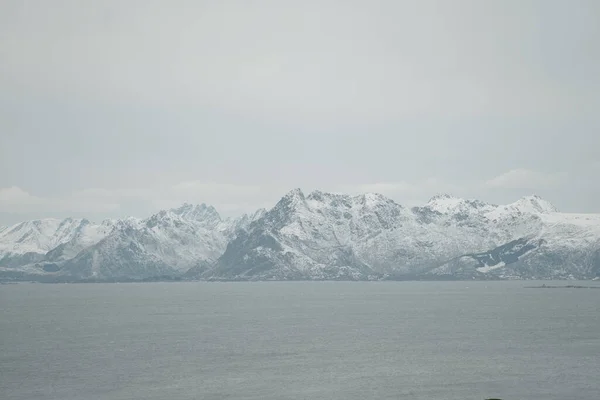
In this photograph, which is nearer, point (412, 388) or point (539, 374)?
point (412, 388)

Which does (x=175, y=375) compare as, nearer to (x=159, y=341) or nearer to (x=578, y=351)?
(x=159, y=341)

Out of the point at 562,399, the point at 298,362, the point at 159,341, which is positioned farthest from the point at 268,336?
the point at 562,399

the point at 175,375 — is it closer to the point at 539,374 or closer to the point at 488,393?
the point at 488,393

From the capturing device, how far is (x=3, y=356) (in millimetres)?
154625

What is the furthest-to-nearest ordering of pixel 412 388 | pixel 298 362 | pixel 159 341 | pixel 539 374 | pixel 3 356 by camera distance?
pixel 159 341
pixel 3 356
pixel 298 362
pixel 539 374
pixel 412 388

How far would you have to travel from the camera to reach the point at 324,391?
11562 cm

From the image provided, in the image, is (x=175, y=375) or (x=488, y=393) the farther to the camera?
(x=175, y=375)

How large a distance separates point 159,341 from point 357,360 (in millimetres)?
56454

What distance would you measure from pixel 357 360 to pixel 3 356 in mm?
73059

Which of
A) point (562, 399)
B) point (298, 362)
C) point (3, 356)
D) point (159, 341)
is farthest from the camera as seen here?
point (159, 341)

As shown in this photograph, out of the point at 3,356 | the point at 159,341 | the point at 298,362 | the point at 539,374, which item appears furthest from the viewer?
the point at 159,341

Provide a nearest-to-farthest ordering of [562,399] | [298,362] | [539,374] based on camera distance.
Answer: [562,399] → [539,374] → [298,362]

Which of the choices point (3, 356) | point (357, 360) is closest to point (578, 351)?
point (357, 360)

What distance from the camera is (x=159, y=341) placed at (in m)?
180
